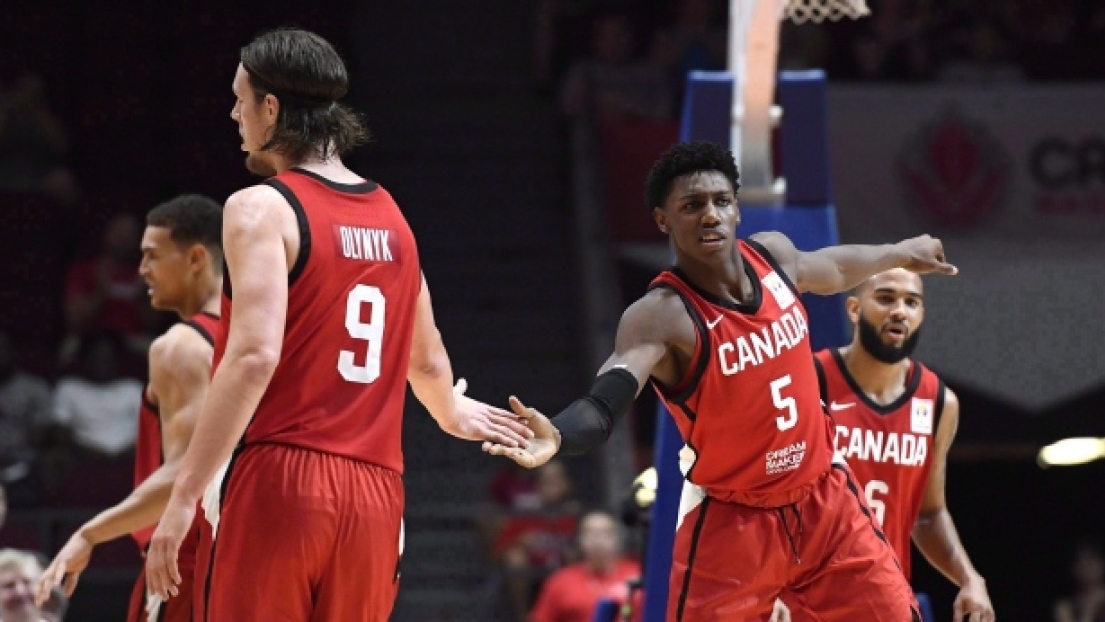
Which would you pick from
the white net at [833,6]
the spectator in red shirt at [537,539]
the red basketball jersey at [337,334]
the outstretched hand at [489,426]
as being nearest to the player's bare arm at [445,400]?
the outstretched hand at [489,426]

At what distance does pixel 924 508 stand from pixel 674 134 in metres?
7.68

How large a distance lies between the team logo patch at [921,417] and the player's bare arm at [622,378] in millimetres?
1561

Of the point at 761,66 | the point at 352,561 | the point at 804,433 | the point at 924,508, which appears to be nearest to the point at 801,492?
the point at 804,433

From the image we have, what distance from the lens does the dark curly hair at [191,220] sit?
6.17m

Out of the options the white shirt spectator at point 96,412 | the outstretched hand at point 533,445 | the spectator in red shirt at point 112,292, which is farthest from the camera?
the spectator in red shirt at point 112,292

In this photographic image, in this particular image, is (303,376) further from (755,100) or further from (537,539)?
(537,539)

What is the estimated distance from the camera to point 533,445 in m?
4.92

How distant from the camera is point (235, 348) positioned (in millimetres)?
4219

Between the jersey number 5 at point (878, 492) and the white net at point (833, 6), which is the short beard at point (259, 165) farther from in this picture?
the white net at point (833, 6)

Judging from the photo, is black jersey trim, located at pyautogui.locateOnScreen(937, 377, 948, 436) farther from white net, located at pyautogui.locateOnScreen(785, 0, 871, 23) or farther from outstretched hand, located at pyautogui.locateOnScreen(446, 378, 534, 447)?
outstretched hand, located at pyautogui.locateOnScreen(446, 378, 534, 447)

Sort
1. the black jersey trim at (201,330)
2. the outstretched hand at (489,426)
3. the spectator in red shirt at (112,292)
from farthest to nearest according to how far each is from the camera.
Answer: the spectator in red shirt at (112,292)
the black jersey trim at (201,330)
the outstretched hand at (489,426)

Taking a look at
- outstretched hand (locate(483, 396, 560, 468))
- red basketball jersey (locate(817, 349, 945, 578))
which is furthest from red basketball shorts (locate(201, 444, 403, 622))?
red basketball jersey (locate(817, 349, 945, 578))

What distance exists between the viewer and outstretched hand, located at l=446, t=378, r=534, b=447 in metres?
4.95

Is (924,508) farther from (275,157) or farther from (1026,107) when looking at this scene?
(1026,107)
